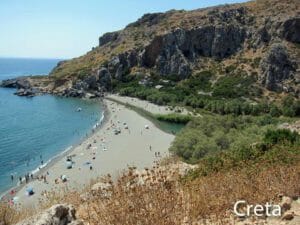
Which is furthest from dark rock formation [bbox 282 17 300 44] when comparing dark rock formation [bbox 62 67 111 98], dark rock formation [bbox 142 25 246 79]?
dark rock formation [bbox 62 67 111 98]

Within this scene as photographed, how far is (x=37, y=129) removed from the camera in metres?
78.8

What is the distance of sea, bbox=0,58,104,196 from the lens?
5513cm

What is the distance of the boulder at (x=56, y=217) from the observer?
6.53 meters

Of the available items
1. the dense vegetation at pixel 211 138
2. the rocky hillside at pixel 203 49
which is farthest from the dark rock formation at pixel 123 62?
the dense vegetation at pixel 211 138

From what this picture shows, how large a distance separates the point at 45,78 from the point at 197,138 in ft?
375

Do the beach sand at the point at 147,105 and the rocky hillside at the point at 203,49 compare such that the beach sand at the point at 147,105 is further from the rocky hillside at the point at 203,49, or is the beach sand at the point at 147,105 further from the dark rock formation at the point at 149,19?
the dark rock formation at the point at 149,19

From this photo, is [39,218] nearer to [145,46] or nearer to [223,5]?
[145,46]

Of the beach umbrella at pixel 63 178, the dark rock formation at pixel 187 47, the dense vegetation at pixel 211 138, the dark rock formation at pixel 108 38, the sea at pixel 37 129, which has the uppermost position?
the dark rock formation at pixel 108 38

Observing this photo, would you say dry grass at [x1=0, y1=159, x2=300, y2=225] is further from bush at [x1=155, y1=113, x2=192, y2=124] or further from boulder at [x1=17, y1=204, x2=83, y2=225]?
bush at [x1=155, y1=113, x2=192, y2=124]

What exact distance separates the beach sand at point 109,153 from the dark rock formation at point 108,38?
96.6 metres

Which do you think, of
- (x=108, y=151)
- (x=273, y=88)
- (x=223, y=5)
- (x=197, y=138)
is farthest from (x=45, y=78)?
(x=197, y=138)

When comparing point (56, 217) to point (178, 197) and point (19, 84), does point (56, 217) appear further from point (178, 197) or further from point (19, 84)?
point (19, 84)

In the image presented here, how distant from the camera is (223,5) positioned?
15288 centimetres

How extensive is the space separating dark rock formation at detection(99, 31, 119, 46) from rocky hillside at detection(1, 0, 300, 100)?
2372cm
